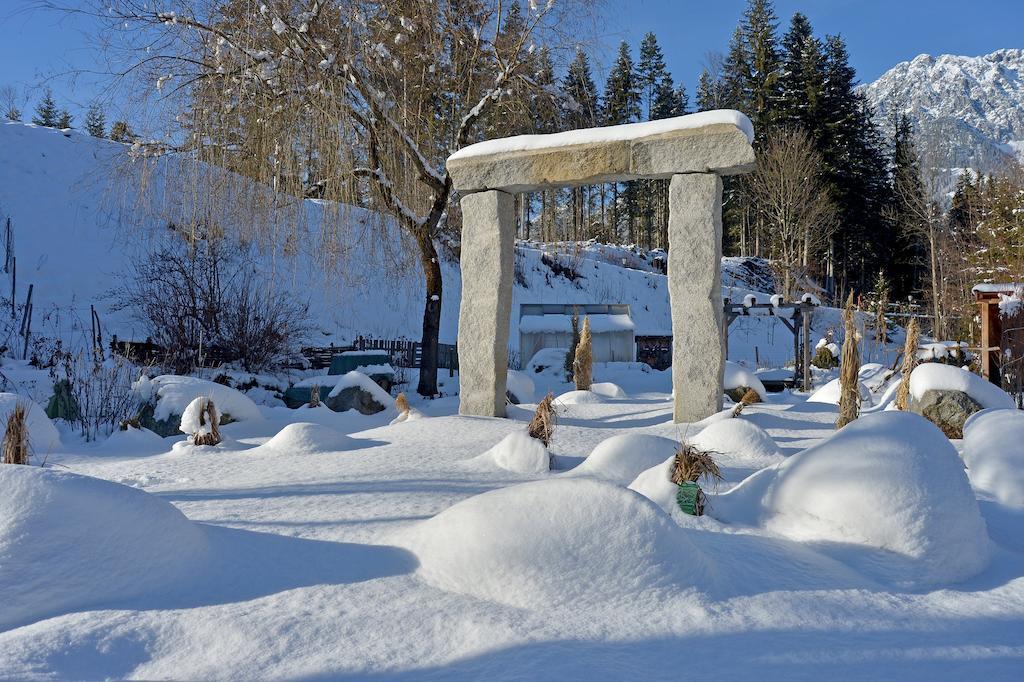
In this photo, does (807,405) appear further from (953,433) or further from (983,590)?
(983,590)

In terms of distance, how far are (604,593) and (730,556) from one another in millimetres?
600

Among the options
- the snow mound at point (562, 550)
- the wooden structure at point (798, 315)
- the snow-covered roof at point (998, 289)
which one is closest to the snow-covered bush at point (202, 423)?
the snow mound at point (562, 550)

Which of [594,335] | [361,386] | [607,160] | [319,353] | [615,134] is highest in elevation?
[615,134]

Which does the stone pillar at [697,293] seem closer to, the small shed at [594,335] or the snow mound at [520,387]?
the snow mound at [520,387]

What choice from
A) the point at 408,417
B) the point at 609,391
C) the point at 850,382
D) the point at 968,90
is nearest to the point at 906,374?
the point at 850,382

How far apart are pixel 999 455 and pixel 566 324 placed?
1278 cm

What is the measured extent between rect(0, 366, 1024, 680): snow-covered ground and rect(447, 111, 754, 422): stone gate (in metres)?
2.87

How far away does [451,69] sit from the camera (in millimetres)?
8055

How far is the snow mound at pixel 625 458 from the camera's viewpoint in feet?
13.2

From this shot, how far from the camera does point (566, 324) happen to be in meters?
16.7

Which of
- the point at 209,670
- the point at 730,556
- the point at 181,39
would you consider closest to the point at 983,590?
the point at 730,556

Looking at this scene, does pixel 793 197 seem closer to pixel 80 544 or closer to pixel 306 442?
→ pixel 306 442

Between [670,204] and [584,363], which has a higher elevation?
[670,204]

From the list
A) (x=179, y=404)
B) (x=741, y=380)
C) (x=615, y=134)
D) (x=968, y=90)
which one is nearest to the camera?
(x=615, y=134)
